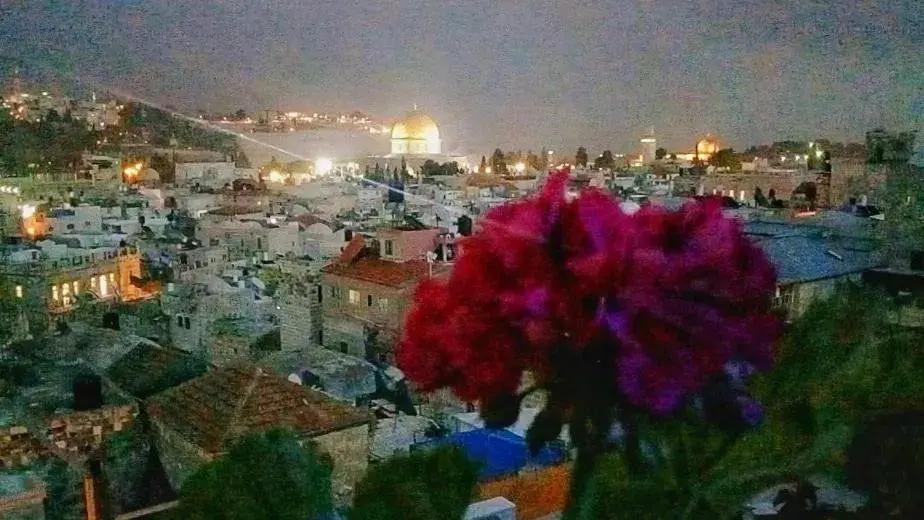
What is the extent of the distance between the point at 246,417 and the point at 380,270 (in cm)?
306

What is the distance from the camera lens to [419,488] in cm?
76

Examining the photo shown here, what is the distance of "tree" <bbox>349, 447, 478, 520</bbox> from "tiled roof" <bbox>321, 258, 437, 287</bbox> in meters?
3.86

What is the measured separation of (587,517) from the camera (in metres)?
0.76

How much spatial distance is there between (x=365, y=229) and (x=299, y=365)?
419cm

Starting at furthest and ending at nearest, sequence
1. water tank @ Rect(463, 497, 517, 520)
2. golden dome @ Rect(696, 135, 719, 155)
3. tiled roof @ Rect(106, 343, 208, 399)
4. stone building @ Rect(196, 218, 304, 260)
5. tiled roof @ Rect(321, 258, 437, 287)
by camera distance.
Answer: stone building @ Rect(196, 218, 304, 260) → tiled roof @ Rect(321, 258, 437, 287) → golden dome @ Rect(696, 135, 719, 155) → tiled roof @ Rect(106, 343, 208, 399) → water tank @ Rect(463, 497, 517, 520)

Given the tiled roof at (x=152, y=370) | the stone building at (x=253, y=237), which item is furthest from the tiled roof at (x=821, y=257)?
the stone building at (x=253, y=237)

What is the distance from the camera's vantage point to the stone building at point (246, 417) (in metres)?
1.97

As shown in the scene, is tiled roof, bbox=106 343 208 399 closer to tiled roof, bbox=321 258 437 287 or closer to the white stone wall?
the white stone wall

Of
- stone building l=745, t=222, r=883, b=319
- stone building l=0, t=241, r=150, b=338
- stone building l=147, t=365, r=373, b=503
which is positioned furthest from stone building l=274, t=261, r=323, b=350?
stone building l=745, t=222, r=883, b=319

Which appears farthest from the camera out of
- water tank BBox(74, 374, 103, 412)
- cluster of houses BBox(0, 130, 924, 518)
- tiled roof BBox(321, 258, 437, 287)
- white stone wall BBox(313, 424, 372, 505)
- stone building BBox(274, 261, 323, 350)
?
tiled roof BBox(321, 258, 437, 287)

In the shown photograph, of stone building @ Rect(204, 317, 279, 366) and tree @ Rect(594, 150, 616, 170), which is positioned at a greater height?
tree @ Rect(594, 150, 616, 170)

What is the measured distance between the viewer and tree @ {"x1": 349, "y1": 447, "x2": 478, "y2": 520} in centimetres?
74

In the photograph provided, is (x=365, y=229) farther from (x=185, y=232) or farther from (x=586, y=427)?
(x=586, y=427)

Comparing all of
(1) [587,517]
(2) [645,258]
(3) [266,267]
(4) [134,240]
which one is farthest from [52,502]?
(4) [134,240]
